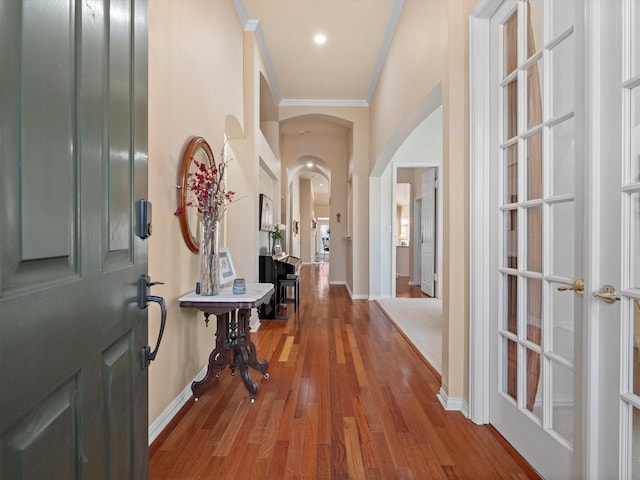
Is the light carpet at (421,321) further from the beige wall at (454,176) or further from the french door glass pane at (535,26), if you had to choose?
the french door glass pane at (535,26)

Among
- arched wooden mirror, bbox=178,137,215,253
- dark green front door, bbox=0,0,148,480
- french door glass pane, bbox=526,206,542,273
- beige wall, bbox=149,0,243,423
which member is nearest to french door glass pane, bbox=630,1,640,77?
french door glass pane, bbox=526,206,542,273

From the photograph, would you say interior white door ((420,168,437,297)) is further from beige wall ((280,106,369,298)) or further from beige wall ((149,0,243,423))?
beige wall ((149,0,243,423))

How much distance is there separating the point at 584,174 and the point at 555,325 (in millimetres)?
680

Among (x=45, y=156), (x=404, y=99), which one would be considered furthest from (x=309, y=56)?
(x=45, y=156)

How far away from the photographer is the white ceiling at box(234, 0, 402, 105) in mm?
3619

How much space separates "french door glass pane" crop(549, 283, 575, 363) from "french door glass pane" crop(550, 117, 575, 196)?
0.44m

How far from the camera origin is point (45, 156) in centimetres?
59

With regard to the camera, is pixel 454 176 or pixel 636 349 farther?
pixel 454 176

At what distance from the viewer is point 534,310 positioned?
1.71 m

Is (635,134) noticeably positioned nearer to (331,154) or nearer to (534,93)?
(534,93)

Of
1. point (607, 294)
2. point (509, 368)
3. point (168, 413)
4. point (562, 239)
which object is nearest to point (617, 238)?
point (607, 294)

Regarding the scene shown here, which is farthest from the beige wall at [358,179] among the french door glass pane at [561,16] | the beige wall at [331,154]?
the french door glass pane at [561,16]

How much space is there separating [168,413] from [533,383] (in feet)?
6.64

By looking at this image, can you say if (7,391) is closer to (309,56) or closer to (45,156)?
(45,156)
